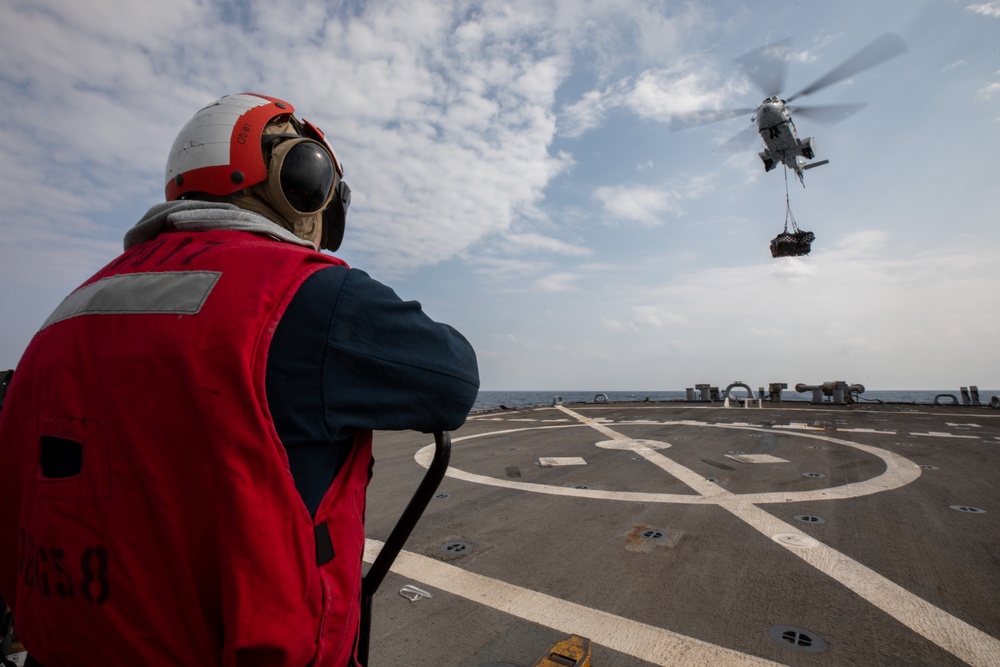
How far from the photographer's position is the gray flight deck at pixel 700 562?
2455 millimetres

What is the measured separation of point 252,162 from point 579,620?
114 inches

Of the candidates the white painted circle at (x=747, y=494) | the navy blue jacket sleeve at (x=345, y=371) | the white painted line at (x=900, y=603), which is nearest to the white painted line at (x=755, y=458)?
the white painted circle at (x=747, y=494)

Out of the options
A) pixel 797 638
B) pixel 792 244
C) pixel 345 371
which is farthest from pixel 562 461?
pixel 792 244

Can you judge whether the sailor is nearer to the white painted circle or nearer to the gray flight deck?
the gray flight deck

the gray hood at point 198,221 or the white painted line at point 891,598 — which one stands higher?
the gray hood at point 198,221

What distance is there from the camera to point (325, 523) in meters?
1.16

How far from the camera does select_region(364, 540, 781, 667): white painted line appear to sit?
2334 millimetres

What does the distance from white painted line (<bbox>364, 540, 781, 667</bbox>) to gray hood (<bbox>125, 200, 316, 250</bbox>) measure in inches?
99.9

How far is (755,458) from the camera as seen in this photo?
726 cm

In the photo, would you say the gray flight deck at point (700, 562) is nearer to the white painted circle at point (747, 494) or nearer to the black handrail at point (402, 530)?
the white painted circle at point (747, 494)

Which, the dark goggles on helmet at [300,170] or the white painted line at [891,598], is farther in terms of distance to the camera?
the white painted line at [891,598]

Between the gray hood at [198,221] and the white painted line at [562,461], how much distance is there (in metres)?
6.30

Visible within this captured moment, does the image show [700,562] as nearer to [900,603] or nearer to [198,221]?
[900,603]

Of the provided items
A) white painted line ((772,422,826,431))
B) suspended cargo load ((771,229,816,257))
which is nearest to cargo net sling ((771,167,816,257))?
suspended cargo load ((771,229,816,257))
